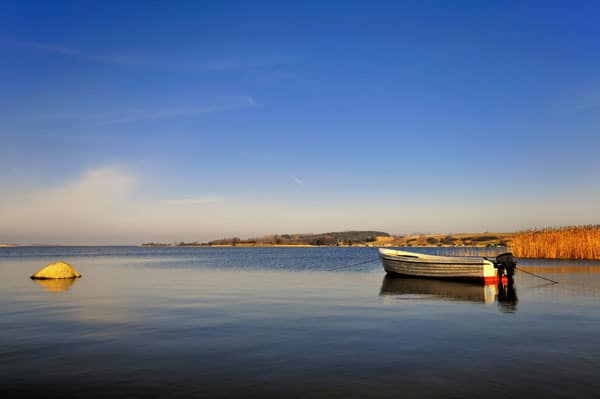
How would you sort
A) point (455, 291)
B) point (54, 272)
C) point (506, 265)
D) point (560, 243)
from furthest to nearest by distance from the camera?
1. point (560, 243)
2. point (54, 272)
3. point (506, 265)
4. point (455, 291)

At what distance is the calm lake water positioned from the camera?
10.2m

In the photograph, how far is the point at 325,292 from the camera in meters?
29.2

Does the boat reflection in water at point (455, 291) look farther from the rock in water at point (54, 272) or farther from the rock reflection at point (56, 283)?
the rock in water at point (54, 272)

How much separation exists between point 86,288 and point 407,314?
883 inches

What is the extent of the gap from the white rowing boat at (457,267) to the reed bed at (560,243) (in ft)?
92.1

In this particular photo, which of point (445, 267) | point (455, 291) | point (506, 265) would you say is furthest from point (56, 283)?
point (506, 265)

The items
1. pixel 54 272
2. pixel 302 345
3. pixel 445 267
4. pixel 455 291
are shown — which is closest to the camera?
pixel 302 345

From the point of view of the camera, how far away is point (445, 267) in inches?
1417

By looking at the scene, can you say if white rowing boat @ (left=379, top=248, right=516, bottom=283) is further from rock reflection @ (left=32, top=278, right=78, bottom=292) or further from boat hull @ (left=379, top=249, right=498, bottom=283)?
rock reflection @ (left=32, top=278, right=78, bottom=292)

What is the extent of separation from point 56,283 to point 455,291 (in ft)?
91.9

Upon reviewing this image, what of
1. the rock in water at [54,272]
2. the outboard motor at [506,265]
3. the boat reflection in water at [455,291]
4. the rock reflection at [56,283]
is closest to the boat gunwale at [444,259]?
the outboard motor at [506,265]

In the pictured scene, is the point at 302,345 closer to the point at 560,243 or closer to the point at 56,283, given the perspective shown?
the point at 56,283

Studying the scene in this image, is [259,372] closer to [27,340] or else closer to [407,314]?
[27,340]

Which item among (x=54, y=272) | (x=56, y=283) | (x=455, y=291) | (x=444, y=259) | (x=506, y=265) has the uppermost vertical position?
(x=444, y=259)
